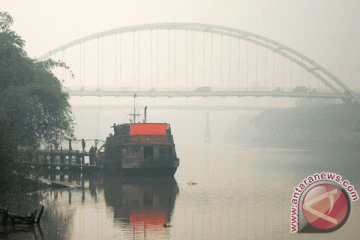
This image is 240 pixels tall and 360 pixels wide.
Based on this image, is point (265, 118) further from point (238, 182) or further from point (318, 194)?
point (318, 194)

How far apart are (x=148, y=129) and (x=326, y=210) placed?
22453 mm

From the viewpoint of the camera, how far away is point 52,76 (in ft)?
138

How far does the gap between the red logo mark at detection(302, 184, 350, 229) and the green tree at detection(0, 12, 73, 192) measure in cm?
1455

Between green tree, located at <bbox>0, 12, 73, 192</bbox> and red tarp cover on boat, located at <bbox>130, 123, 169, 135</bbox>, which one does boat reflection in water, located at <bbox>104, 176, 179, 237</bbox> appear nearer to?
red tarp cover on boat, located at <bbox>130, 123, 169, 135</bbox>

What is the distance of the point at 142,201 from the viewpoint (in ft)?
112

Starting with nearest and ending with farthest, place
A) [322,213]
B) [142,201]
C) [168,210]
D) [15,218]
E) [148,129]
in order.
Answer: [322,213] → [15,218] → [168,210] → [142,201] → [148,129]

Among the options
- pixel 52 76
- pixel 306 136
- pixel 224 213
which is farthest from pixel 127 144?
pixel 306 136

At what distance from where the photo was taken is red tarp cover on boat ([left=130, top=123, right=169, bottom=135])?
44969mm

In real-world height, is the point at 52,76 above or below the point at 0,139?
above

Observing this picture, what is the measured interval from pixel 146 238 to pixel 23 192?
10406 mm

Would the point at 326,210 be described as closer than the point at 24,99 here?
Yes

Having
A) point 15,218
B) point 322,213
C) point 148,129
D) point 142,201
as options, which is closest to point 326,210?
point 322,213

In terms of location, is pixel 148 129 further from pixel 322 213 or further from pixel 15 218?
pixel 322 213

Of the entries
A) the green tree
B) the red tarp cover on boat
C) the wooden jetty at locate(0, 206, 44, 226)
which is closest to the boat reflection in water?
the red tarp cover on boat
